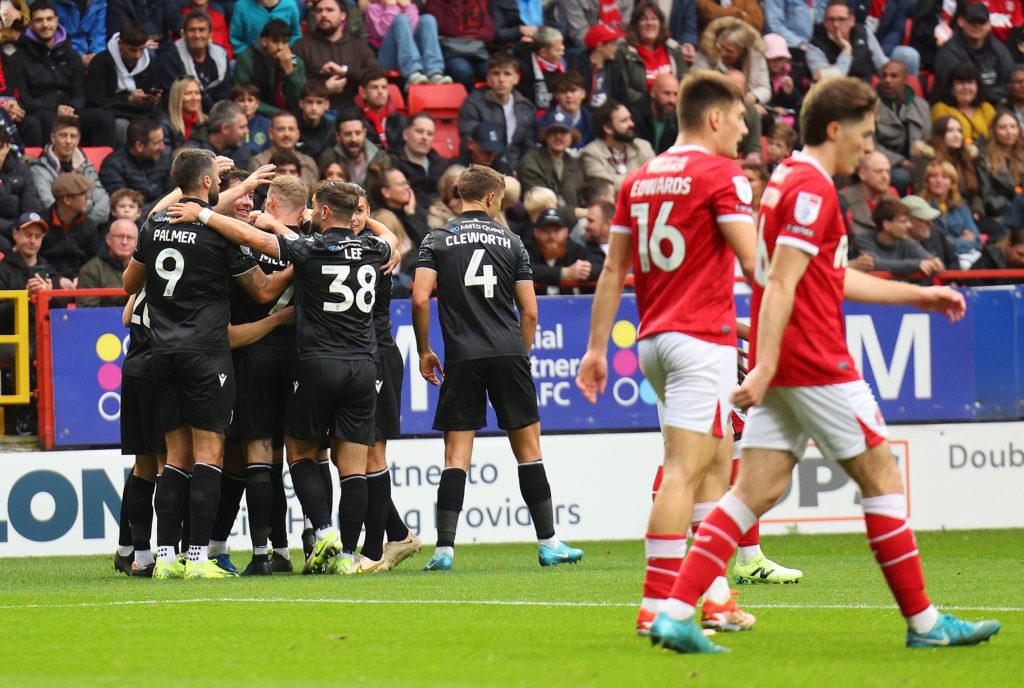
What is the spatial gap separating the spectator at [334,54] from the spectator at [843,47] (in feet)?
17.7

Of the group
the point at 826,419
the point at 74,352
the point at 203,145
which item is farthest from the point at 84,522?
the point at 826,419

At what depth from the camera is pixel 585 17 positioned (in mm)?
19281

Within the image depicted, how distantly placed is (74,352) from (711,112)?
311 inches

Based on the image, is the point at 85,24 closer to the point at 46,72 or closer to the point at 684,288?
the point at 46,72

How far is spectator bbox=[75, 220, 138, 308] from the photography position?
13.7m

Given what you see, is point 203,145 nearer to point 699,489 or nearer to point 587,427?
point 587,427

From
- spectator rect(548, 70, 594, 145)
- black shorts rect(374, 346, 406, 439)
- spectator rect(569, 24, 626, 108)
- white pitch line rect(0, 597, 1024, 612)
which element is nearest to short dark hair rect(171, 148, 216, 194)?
black shorts rect(374, 346, 406, 439)

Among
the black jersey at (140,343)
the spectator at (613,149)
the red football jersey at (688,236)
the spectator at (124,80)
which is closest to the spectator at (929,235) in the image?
the spectator at (613,149)

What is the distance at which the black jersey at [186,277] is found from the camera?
33.2 ft

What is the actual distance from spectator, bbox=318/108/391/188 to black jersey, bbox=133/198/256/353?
5418mm

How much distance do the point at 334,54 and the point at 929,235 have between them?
246 inches

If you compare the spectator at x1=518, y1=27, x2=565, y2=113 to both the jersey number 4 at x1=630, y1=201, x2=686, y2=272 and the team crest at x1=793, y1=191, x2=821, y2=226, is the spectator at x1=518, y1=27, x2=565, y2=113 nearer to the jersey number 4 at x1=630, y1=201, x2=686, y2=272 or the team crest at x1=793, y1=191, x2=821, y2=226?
the jersey number 4 at x1=630, y1=201, x2=686, y2=272

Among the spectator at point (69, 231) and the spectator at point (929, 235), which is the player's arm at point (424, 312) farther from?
the spectator at point (929, 235)

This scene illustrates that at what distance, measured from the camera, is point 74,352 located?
13336mm
